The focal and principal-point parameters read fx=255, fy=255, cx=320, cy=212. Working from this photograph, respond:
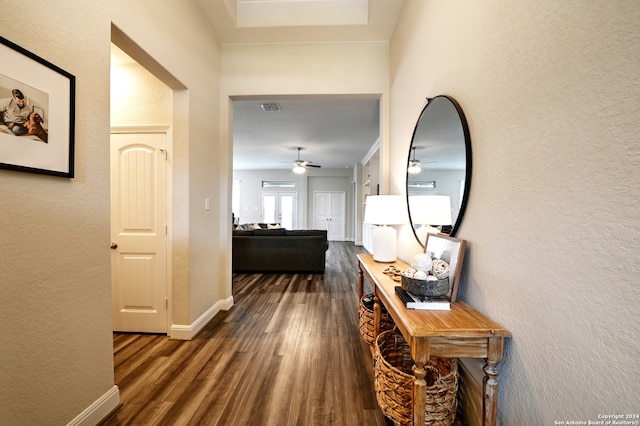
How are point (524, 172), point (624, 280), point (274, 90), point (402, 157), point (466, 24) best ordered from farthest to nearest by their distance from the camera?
1. point (274, 90)
2. point (402, 157)
3. point (466, 24)
4. point (524, 172)
5. point (624, 280)

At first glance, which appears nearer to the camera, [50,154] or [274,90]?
[50,154]

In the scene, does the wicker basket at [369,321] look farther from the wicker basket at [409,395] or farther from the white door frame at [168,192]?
the white door frame at [168,192]

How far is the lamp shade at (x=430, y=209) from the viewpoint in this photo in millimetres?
1498

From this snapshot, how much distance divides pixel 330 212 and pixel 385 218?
793 centimetres

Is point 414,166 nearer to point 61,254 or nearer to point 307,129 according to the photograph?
point 61,254

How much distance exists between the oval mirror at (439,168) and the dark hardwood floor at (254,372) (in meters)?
1.16

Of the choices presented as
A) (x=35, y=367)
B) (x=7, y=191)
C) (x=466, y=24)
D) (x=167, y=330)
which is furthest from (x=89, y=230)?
(x=466, y=24)

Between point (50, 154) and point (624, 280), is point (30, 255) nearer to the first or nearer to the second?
point (50, 154)

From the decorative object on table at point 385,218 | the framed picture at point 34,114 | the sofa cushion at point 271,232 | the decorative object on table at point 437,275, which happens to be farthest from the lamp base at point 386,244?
the sofa cushion at point 271,232

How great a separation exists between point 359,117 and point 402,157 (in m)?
2.39

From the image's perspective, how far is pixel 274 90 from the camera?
9.56 feet

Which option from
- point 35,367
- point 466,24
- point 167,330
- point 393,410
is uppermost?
point 466,24

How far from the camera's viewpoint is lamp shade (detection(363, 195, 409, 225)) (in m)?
2.06

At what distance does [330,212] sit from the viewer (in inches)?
393
